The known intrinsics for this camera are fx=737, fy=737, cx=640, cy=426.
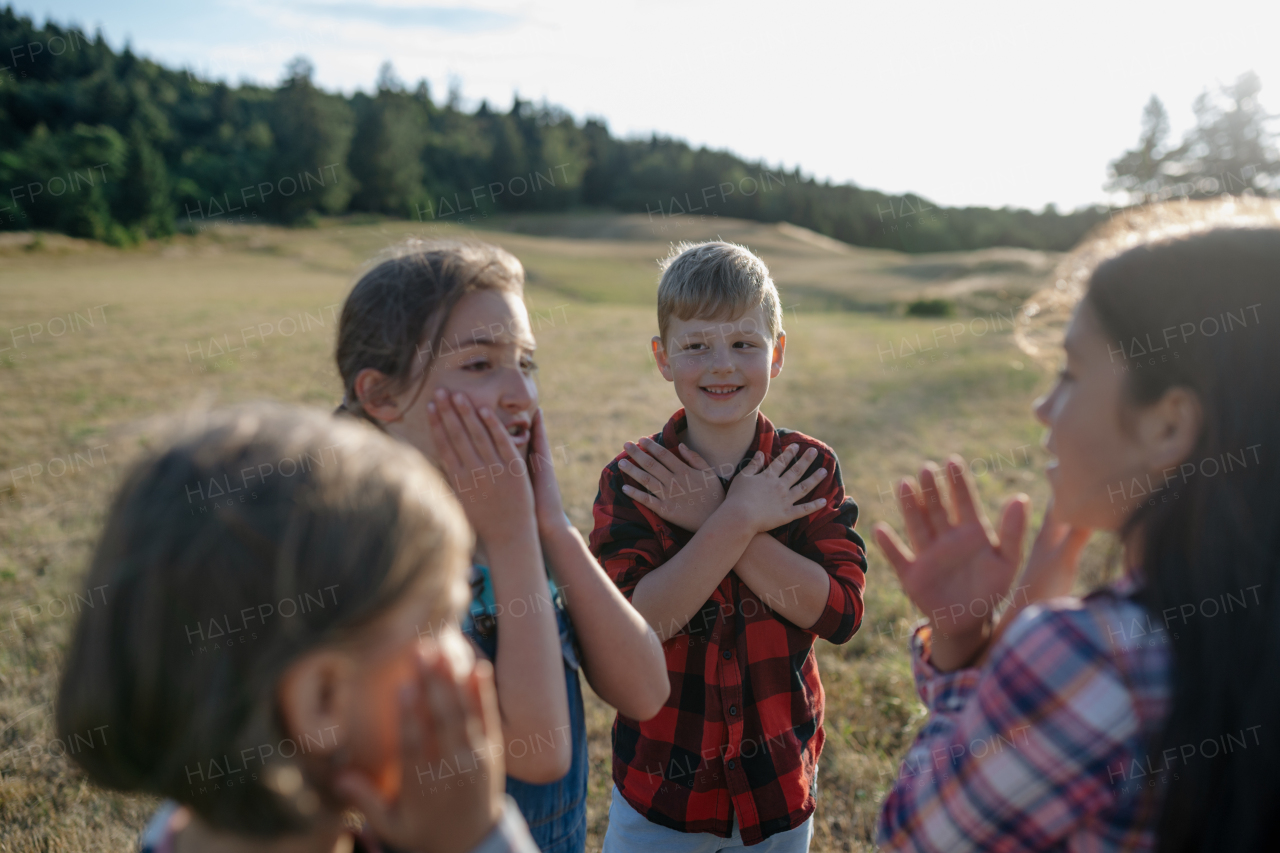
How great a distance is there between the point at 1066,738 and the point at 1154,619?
25cm

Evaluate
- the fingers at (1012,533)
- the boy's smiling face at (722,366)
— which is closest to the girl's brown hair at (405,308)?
the boy's smiling face at (722,366)

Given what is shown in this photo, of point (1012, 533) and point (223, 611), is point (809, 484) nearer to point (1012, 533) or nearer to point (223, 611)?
point (1012, 533)

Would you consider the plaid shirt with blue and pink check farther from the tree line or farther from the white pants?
the tree line

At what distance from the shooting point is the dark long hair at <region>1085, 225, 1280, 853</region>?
118cm

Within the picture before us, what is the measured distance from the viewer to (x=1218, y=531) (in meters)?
1.25

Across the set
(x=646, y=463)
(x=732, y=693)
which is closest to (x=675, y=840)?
(x=732, y=693)

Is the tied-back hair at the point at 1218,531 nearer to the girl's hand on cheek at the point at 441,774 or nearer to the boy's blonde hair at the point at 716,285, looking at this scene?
the girl's hand on cheek at the point at 441,774

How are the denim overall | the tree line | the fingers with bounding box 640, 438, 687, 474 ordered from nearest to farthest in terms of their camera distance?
1. the denim overall
2. the fingers with bounding box 640, 438, 687, 474
3. the tree line

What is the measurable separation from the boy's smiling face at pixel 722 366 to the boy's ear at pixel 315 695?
1.49m

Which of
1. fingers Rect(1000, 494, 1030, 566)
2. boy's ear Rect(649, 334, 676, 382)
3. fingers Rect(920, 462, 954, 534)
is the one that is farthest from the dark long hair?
boy's ear Rect(649, 334, 676, 382)

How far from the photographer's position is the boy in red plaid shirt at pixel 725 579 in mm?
2240

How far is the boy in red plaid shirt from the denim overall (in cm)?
36

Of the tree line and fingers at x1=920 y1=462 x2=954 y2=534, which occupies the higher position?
the tree line

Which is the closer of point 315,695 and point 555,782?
point 315,695
